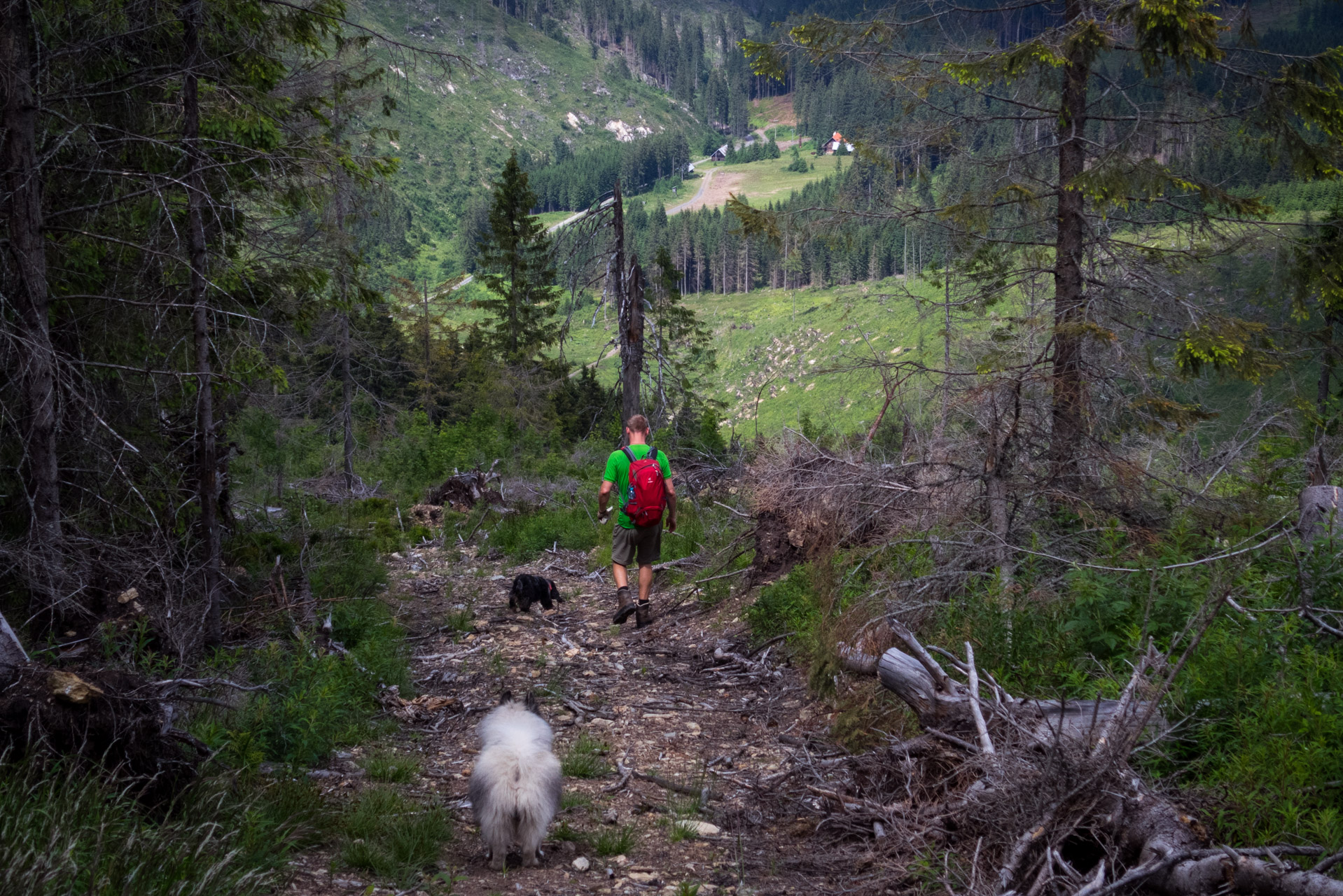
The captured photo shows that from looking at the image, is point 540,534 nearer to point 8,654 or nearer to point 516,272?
point 8,654

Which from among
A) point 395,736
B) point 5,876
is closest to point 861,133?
point 395,736

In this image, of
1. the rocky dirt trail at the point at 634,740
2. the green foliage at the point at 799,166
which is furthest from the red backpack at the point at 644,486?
the green foliage at the point at 799,166

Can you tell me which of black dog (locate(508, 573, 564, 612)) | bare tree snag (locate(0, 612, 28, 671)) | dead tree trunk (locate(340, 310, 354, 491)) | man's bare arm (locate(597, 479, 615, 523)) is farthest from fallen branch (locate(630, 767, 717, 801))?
dead tree trunk (locate(340, 310, 354, 491))

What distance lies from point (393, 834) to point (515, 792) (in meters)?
0.76

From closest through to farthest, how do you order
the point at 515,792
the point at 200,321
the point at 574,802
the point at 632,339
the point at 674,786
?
the point at 515,792, the point at 574,802, the point at 674,786, the point at 200,321, the point at 632,339

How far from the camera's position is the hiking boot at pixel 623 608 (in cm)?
956

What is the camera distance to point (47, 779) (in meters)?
3.36

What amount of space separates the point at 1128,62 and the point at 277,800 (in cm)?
970

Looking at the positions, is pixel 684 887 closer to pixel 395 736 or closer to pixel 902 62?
pixel 395 736

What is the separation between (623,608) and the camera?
379 inches

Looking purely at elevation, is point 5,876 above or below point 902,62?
below

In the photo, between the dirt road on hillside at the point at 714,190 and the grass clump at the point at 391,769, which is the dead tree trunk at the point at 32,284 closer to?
the grass clump at the point at 391,769

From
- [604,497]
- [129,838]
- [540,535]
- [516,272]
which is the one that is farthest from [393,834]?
[516,272]

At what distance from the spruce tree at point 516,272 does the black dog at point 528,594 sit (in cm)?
2318
